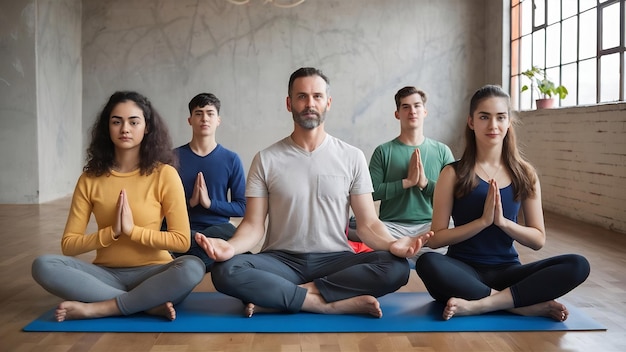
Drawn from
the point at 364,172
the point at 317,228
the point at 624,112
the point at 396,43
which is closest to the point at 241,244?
the point at 317,228

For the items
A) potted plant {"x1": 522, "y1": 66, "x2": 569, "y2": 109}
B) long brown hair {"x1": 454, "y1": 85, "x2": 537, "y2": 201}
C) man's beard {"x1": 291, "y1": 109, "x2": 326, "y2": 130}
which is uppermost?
potted plant {"x1": 522, "y1": 66, "x2": 569, "y2": 109}

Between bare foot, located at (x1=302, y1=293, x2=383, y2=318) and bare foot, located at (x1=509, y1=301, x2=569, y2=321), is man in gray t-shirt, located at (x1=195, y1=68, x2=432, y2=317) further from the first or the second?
bare foot, located at (x1=509, y1=301, x2=569, y2=321)

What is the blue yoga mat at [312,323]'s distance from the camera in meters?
2.79

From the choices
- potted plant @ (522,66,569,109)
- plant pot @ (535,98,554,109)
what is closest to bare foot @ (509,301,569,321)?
potted plant @ (522,66,569,109)

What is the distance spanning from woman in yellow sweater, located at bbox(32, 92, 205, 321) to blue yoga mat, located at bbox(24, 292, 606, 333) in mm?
74

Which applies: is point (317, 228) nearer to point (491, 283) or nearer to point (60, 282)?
point (491, 283)

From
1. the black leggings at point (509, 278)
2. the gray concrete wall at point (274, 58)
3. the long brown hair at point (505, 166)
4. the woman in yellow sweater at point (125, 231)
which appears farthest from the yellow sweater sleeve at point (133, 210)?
the gray concrete wall at point (274, 58)

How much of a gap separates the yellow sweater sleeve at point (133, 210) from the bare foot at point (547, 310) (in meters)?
1.44

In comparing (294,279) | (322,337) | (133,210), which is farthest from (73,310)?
(322,337)

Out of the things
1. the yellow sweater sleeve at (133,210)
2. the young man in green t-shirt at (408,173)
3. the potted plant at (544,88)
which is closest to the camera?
the yellow sweater sleeve at (133,210)

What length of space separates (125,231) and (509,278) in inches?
64.1

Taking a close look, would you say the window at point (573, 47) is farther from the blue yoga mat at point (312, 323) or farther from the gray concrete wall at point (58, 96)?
the gray concrete wall at point (58, 96)

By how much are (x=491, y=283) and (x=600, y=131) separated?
3.66 meters

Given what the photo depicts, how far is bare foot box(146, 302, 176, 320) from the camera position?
9.49ft
